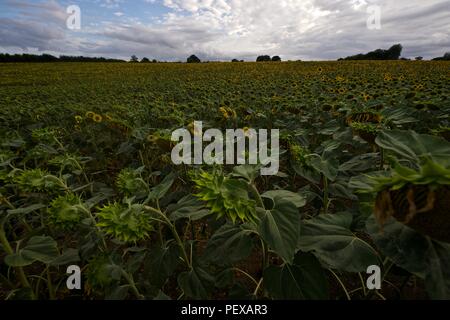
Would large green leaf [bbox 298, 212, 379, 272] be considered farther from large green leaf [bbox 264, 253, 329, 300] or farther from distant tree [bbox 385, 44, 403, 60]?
distant tree [bbox 385, 44, 403, 60]

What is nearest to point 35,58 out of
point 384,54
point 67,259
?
point 384,54

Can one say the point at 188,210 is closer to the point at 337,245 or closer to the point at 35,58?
the point at 337,245

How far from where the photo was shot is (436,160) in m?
0.91

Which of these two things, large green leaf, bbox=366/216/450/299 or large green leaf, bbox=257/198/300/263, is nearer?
large green leaf, bbox=366/216/450/299

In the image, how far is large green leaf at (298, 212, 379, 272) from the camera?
3.33 feet

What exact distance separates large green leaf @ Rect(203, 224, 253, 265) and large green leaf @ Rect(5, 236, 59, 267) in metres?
0.83

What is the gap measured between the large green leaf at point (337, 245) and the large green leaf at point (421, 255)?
17 cm

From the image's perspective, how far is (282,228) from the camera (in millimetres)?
975

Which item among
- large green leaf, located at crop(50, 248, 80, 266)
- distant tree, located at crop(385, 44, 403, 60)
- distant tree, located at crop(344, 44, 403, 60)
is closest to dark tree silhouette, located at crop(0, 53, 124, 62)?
distant tree, located at crop(344, 44, 403, 60)

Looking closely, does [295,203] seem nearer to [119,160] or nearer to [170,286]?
[170,286]

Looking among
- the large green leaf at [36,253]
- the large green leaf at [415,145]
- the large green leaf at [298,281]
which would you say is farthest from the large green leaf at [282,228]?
the large green leaf at [36,253]

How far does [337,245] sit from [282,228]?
273mm
